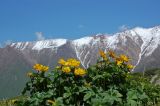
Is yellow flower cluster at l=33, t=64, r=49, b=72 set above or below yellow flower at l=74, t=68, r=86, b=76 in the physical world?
above

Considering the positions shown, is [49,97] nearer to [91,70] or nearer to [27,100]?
[27,100]

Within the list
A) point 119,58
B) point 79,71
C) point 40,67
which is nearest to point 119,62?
point 119,58

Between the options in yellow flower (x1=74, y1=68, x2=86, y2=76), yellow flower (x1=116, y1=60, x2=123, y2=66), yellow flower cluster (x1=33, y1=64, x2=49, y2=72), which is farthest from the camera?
yellow flower (x1=116, y1=60, x2=123, y2=66)

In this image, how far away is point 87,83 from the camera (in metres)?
10.6

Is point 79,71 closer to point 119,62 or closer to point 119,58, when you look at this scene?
point 119,62

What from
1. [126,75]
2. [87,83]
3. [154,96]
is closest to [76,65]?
[87,83]

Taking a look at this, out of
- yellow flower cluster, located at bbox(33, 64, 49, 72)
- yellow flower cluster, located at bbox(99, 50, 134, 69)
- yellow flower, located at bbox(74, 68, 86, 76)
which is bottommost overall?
yellow flower, located at bbox(74, 68, 86, 76)

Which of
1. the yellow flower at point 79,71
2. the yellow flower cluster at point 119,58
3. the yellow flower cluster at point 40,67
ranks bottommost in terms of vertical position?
the yellow flower at point 79,71

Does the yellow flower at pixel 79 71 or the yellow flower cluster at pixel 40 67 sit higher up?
the yellow flower cluster at pixel 40 67

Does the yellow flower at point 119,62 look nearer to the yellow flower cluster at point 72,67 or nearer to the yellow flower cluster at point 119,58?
the yellow flower cluster at point 119,58

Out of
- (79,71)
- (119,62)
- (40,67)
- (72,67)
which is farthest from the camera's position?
(119,62)

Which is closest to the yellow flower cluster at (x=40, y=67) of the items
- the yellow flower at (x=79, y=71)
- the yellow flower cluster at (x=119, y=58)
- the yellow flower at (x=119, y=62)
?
the yellow flower at (x=79, y=71)

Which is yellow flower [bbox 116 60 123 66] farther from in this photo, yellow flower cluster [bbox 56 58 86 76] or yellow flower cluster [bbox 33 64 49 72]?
yellow flower cluster [bbox 33 64 49 72]

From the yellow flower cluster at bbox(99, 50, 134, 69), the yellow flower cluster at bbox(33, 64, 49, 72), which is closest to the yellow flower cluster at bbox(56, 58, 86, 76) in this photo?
the yellow flower cluster at bbox(33, 64, 49, 72)
